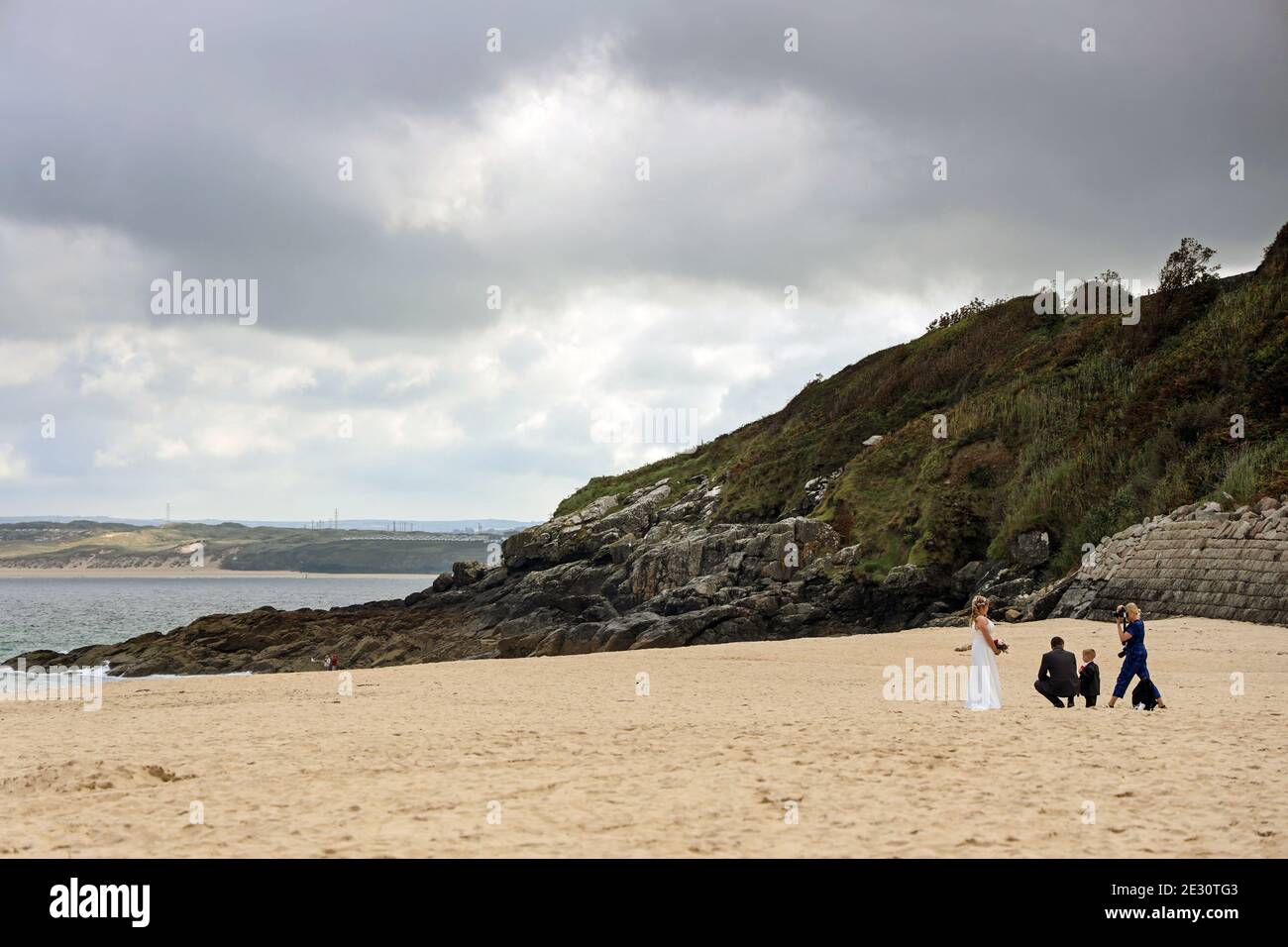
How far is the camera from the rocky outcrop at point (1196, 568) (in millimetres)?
23922

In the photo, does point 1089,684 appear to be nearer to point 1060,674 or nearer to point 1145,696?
point 1060,674

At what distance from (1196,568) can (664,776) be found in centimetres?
2076

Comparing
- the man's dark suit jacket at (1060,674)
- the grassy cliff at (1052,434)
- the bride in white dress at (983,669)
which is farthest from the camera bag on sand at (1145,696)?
the grassy cliff at (1052,434)

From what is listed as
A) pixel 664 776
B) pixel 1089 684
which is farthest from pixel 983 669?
pixel 664 776

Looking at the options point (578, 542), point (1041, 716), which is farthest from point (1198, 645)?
point (578, 542)

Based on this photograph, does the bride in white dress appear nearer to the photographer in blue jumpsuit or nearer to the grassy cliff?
the photographer in blue jumpsuit

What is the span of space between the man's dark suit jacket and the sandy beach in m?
0.45

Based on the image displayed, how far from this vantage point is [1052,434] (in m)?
38.9

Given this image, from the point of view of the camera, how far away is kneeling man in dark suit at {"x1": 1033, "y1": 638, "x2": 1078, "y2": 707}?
1463cm

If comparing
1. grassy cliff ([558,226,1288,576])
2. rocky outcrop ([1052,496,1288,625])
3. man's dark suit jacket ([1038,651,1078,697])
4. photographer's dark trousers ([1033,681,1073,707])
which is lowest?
photographer's dark trousers ([1033,681,1073,707])

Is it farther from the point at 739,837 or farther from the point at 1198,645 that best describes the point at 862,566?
the point at 739,837

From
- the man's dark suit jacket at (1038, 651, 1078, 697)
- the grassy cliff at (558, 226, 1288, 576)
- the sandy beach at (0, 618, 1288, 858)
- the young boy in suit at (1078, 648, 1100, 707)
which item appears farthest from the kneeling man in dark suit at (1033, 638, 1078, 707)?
the grassy cliff at (558, 226, 1288, 576)

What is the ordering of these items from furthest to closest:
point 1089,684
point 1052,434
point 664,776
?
point 1052,434 → point 1089,684 → point 664,776

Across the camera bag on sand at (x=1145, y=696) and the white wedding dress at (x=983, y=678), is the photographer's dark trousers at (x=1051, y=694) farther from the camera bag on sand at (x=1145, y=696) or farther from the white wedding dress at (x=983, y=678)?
the camera bag on sand at (x=1145, y=696)
